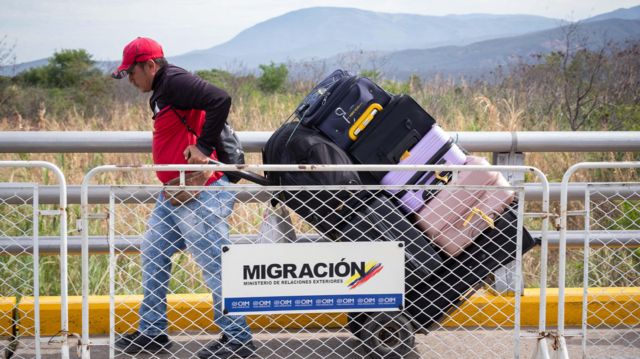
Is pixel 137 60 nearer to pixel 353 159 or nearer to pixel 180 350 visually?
pixel 353 159

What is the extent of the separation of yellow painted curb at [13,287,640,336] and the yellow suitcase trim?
1303 mm

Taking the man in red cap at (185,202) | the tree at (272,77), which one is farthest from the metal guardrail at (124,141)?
the tree at (272,77)

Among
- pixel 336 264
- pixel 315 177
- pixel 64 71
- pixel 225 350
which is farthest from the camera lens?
pixel 64 71

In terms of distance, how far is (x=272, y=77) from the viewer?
21234 millimetres

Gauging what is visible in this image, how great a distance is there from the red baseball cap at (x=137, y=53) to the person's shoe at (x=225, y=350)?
1585mm

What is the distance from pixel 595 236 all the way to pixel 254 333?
216cm

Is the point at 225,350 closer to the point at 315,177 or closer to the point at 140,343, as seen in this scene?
the point at 140,343

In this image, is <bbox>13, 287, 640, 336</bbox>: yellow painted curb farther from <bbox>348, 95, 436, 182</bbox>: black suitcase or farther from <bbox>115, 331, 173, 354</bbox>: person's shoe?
<bbox>348, 95, 436, 182</bbox>: black suitcase

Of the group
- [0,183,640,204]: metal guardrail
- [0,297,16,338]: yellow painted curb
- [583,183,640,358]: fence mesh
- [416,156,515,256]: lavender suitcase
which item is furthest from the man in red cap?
[583,183,640,358]: fence mesh

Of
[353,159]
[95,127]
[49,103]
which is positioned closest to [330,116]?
[353,159]

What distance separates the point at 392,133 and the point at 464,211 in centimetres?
56

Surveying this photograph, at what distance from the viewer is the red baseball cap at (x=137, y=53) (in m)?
4.38

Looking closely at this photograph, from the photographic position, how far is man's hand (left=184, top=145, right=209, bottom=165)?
4.26m

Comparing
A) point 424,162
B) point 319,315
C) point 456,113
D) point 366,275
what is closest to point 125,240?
point 319,315
